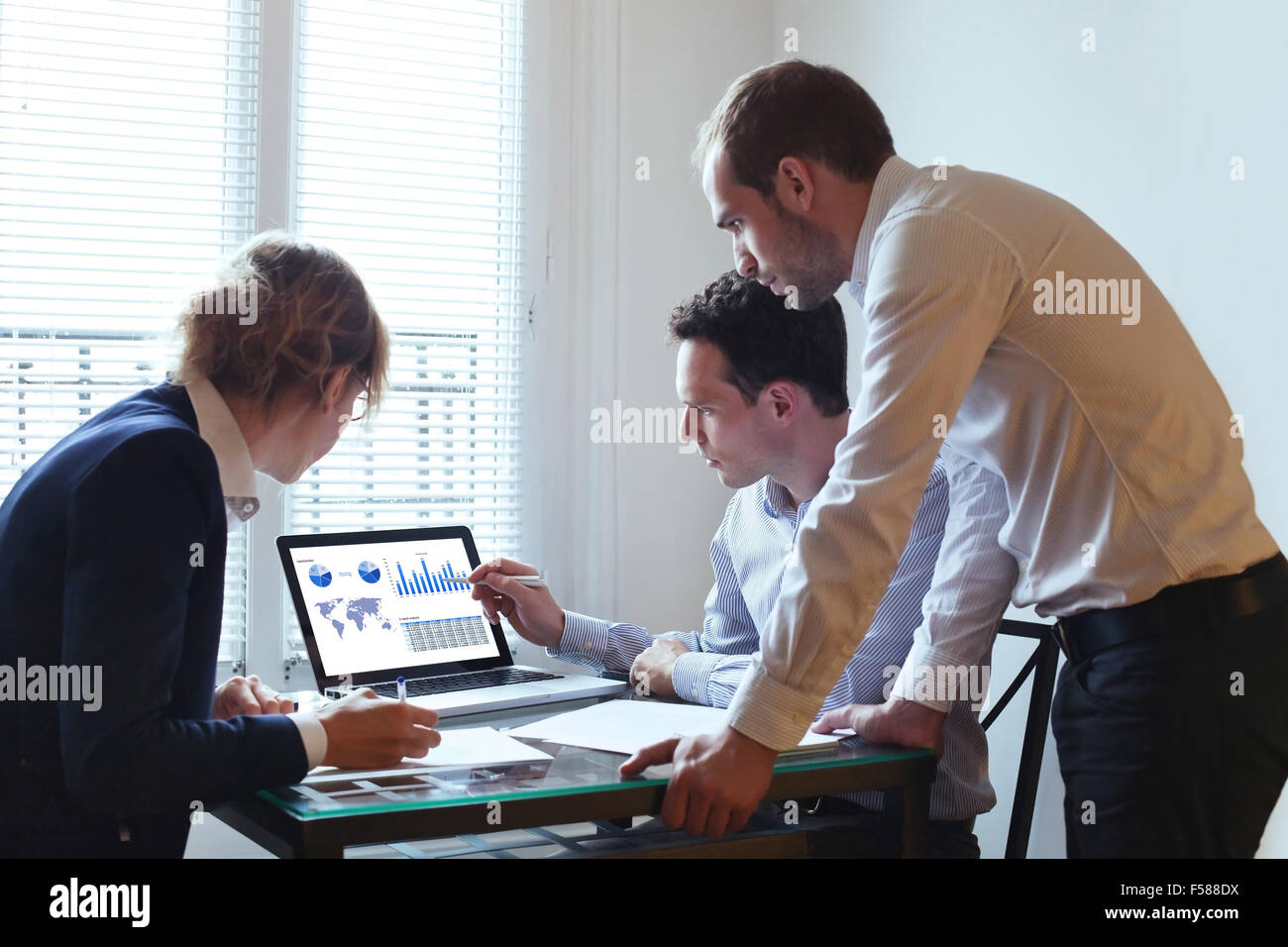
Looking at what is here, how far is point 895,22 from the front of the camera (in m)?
2.87

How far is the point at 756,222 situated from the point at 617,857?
0.82 meters

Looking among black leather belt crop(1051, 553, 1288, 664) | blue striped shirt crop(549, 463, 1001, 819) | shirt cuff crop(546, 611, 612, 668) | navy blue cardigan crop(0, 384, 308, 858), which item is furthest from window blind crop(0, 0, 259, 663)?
black leather belt crop(1051, 553, 1288, 664)

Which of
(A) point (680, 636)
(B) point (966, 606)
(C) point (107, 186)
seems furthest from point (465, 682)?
(C) point (107, 186)

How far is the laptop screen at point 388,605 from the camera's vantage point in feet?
6.78

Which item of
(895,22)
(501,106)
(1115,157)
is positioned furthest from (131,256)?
(1115,157)

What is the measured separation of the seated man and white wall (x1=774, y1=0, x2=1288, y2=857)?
2.06 feet

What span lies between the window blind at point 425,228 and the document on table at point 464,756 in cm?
155

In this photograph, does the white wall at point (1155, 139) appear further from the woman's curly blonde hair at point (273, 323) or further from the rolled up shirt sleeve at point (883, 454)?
the woman's curly blonde hair at point (273, 323)

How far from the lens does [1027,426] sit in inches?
55.1

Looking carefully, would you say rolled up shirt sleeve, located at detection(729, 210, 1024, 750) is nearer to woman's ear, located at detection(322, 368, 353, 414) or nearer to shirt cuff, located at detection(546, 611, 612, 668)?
woman's ear, located at detection(322, 368, 353, 414)

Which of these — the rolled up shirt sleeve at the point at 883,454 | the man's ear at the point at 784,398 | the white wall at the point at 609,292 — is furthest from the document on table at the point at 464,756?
the white wall at the point at 609,292

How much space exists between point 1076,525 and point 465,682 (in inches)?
44.7

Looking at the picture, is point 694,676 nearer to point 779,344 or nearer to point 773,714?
point 779,344

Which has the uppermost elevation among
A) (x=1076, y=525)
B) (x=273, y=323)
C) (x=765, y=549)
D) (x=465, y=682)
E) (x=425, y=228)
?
(x=425, y=228)
